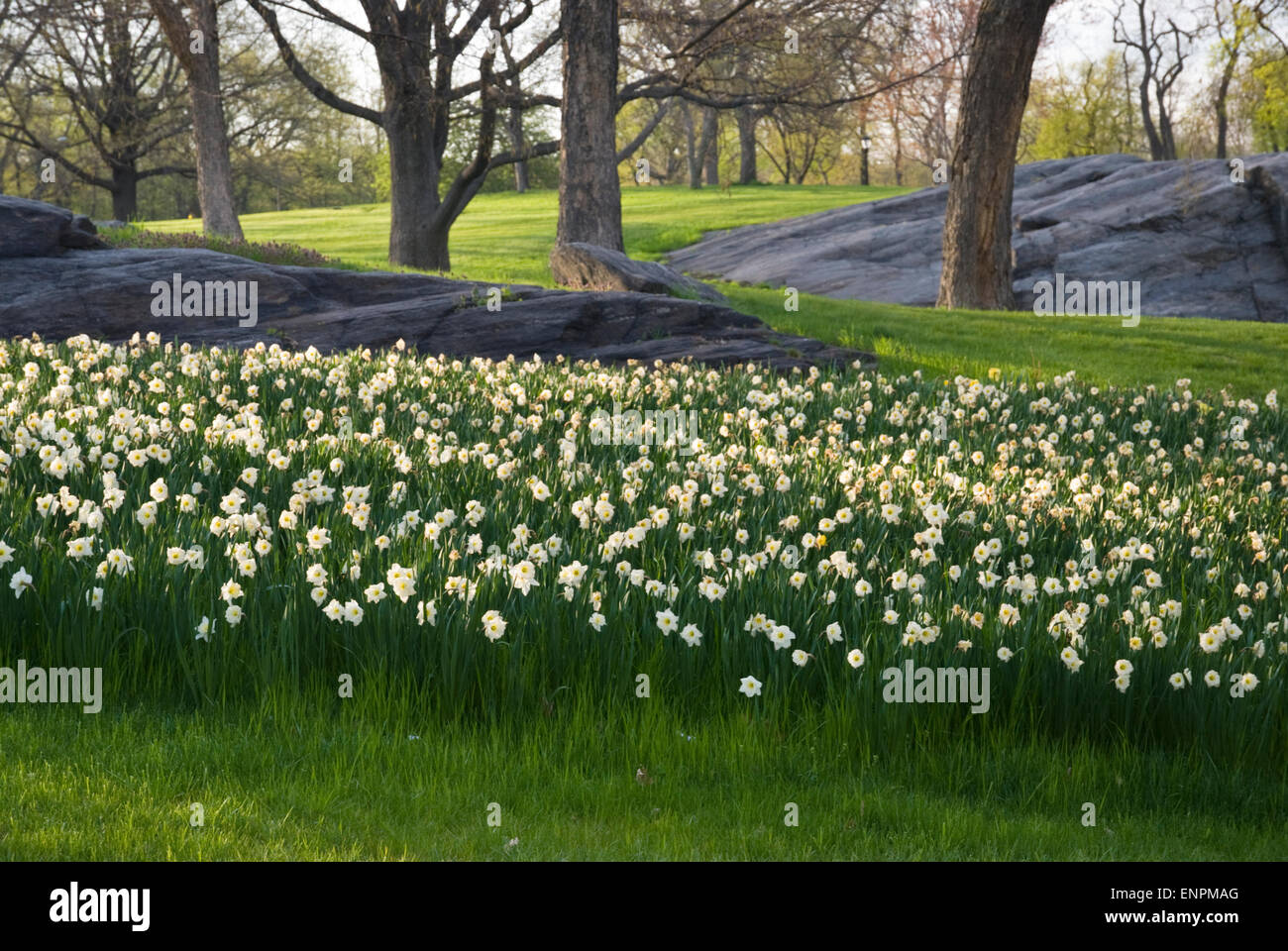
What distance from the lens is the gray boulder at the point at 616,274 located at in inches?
619

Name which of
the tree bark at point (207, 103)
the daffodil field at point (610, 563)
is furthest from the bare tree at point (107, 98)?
the daffodil field at point (610, 563)

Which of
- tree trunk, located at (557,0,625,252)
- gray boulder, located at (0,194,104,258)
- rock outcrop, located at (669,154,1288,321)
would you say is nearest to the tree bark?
tree trunk, located at (557,0,625,252)

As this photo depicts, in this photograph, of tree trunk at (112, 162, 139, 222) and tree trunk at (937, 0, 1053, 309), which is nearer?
tree trunk at (937, 0, 1053, 309)

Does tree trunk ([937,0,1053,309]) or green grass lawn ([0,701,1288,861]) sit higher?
tree trunk ([937,0,1053,309])

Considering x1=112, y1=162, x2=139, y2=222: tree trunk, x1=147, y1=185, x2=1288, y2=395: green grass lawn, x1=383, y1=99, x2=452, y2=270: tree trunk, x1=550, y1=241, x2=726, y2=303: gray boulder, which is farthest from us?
x1=112, y1=162, x2=139, y2=222: tree trunk

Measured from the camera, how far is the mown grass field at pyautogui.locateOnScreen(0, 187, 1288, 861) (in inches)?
143

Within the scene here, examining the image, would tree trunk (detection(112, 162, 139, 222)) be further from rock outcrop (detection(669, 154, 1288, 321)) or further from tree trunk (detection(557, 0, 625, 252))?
tree trunk (detection(557, 0, 625, 252))

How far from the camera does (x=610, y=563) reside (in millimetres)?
5148

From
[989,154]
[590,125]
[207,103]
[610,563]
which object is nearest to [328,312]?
[590,125]

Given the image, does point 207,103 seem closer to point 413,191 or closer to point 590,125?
point 413,191

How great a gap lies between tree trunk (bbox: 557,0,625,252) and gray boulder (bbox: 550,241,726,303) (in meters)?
1.55

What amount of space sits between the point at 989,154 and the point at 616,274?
5.35m

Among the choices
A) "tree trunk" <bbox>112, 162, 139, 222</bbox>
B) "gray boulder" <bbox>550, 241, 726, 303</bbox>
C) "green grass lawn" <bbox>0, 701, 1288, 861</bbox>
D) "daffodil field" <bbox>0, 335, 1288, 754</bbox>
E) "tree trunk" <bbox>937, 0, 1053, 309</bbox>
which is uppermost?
"tree trunk" <bbox>112, 162, 139, 222</bbox>

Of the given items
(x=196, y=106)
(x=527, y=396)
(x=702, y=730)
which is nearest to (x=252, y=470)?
(x=702, y=730)
